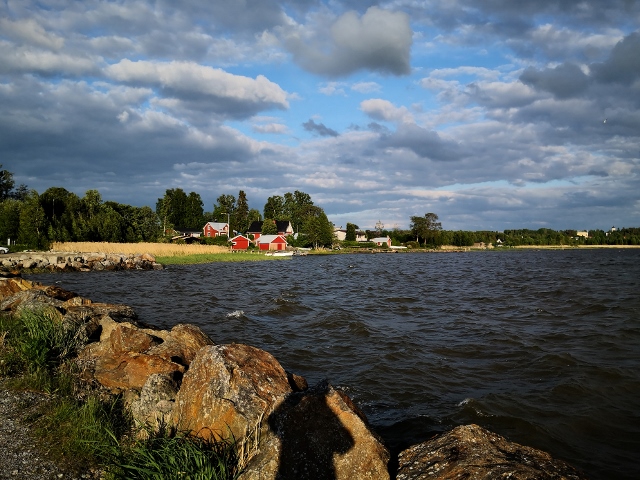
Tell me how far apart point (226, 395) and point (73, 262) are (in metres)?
40.1

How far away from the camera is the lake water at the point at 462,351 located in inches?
307

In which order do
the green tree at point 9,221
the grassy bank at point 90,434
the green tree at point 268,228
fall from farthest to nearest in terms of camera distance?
the green tree at point 268,228
the green tree at point 9,221
the grassy bank at point 90,434

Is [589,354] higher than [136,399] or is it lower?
lower

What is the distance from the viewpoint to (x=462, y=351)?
13.0 metres

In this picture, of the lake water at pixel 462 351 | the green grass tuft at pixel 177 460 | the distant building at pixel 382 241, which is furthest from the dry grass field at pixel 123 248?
the distant building at pixel 382 241

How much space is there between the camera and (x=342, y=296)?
2642 cm

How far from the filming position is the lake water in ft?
25.6

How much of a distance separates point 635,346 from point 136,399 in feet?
48.1

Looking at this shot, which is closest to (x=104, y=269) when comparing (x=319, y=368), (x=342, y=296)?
(x=342, y=296)

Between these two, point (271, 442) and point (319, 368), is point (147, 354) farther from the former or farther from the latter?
point (319, 368)

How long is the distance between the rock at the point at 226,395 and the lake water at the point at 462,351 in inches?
110

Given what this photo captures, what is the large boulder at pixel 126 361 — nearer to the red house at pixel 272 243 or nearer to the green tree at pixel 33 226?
the green tree at pixel 33 226

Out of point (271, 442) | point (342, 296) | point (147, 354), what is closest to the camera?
point (271, 442)

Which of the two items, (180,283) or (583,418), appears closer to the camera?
(583,418)
